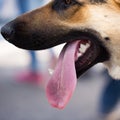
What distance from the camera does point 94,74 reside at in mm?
5383

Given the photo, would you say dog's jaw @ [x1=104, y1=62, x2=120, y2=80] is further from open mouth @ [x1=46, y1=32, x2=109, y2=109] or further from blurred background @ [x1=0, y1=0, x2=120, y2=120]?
blurred background @ [x1=0, y1=0, x2=120, y2=120]

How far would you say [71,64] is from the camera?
3010 mm

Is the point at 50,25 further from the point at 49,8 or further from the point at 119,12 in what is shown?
the point at 119,12

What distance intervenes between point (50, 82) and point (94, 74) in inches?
92.4

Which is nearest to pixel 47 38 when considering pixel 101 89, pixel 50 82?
pixel 50 82

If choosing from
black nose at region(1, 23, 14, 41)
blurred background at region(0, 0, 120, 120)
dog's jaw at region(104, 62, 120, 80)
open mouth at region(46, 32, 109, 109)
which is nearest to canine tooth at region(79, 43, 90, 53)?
open mouth at region(46, 32, 109, 109)

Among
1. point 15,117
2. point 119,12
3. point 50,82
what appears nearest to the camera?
point 119,12

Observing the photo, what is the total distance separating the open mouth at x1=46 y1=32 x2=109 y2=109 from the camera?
3.01 m

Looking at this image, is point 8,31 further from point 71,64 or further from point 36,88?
point 36,88

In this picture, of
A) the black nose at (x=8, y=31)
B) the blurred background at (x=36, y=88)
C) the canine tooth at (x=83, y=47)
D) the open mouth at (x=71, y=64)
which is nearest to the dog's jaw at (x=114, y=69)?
the open mouth at (x=71, y=64)

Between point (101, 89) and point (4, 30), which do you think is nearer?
point (4, 30)

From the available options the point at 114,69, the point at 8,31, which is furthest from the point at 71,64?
the point at 8,31

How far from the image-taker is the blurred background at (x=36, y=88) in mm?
4754

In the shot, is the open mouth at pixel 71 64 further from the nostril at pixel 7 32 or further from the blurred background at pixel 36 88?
the blurred background at pixel 36 88
